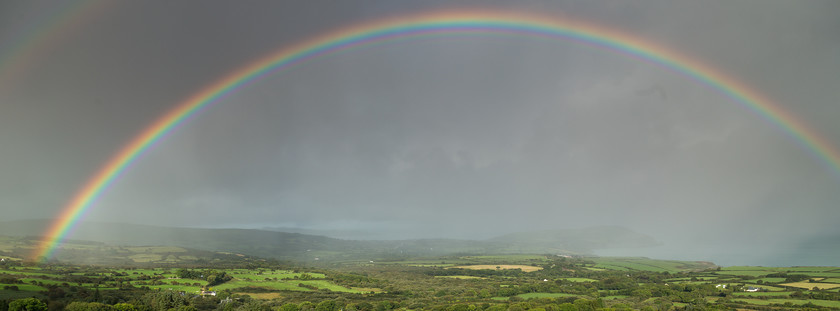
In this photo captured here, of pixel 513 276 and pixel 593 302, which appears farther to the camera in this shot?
pixel 513 276

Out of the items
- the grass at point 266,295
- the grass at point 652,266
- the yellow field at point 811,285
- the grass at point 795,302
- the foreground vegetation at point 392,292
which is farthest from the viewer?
the grass at point 652,266

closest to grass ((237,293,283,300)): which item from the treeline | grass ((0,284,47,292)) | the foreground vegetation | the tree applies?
the foreground vegetation

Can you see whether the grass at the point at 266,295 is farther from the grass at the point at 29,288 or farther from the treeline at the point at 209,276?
the grass at the point at 29,288

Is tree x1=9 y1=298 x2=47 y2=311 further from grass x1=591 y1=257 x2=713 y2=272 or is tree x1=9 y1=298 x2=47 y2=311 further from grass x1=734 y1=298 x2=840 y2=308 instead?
grass x1=591 y1=257 x2=713 y2=272

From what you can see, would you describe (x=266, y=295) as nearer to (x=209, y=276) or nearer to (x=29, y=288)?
(x=209, y=276)

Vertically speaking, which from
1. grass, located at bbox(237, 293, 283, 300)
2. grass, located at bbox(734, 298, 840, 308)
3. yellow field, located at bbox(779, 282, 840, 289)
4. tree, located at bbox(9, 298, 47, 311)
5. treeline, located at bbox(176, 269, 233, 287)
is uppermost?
yellow field, located at bbox(779, 282, 840, 289)

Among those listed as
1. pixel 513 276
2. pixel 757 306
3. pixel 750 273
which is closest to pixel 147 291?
pixel 513 276

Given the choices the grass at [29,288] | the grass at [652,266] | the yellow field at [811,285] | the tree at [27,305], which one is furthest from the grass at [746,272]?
the grass at [29,288]

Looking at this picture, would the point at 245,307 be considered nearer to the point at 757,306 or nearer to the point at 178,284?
the point at 178,284
